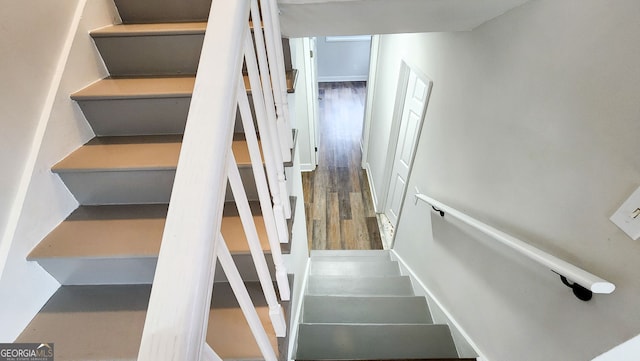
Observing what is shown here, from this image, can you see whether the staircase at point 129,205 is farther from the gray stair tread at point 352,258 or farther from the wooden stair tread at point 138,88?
the gray stair tread at point 352,258

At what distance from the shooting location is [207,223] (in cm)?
40

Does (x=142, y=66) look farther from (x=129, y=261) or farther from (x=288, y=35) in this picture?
(x=129, y=261)

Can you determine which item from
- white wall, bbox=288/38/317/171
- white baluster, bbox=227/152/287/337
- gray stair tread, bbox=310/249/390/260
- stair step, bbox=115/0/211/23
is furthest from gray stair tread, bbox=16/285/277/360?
white wall, bbox=288/38/317/171

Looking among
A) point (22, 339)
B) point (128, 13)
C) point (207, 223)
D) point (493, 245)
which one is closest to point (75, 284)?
point (22, 339)

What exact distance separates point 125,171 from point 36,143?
304 millimetres

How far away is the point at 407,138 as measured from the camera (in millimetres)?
2797

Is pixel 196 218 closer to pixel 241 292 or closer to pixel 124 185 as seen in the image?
pixel 241 292

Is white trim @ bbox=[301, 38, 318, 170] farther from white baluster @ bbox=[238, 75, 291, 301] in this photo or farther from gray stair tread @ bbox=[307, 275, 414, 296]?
white baluster @ bbox=[238, 75, 291, 301]

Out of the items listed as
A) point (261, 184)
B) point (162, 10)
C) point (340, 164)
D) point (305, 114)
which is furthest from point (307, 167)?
point (261, 184)

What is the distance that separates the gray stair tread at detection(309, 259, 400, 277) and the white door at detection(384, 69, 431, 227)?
0.56 meters

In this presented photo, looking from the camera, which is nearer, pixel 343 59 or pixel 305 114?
pixel 305 114

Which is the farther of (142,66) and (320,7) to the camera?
(142,66)

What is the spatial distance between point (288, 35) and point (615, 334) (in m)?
1.52

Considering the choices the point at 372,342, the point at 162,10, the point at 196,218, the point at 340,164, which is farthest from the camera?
the point at 340,164
